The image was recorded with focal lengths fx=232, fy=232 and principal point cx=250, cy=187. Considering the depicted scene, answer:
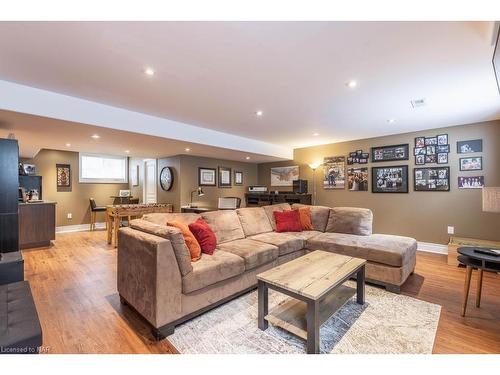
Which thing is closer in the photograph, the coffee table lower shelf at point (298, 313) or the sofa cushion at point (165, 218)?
the coffee table lower shelf at point (298, 313)

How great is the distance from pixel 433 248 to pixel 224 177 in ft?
16.1

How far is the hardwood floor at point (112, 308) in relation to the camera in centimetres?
174

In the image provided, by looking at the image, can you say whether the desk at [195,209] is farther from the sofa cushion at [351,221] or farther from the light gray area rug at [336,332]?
the light gray area rug at [336,332]

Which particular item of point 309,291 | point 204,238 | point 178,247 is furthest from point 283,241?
point 178,247

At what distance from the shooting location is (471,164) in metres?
3.89

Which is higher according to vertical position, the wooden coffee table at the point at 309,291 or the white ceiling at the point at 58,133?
the white ceiling at the point at 58,133

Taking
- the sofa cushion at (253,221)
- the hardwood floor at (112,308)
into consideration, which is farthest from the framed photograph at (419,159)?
the sofa cushion at (253,221)

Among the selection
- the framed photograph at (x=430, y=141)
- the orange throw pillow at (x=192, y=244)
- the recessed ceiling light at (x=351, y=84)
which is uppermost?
the recessed ceiling light at (x=351, y=84)

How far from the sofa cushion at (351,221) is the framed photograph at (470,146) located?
207 centimetres

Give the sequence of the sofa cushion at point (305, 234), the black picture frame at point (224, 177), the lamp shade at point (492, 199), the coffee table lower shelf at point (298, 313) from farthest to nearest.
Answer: the black picture frame at point (224, 177), the sofa cushion at point (305, 234), the lamp shade at point (492, 199), the coffee table lower shelf at point (298, 313)

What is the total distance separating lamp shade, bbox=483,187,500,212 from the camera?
2115 mm

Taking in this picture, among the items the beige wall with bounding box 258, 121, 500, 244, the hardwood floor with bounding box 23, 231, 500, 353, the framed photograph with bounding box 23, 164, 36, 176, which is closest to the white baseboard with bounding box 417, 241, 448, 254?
the beige wall with bounding box 258, 121, 500, 244

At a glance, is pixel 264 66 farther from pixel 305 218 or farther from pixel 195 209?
pixel 195 209

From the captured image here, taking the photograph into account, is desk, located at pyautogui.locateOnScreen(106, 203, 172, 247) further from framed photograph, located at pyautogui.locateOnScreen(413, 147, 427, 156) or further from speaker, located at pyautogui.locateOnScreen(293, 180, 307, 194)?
framed photograph, located at pyautogui.locateOnScreen(413, 147, 427, 156)
